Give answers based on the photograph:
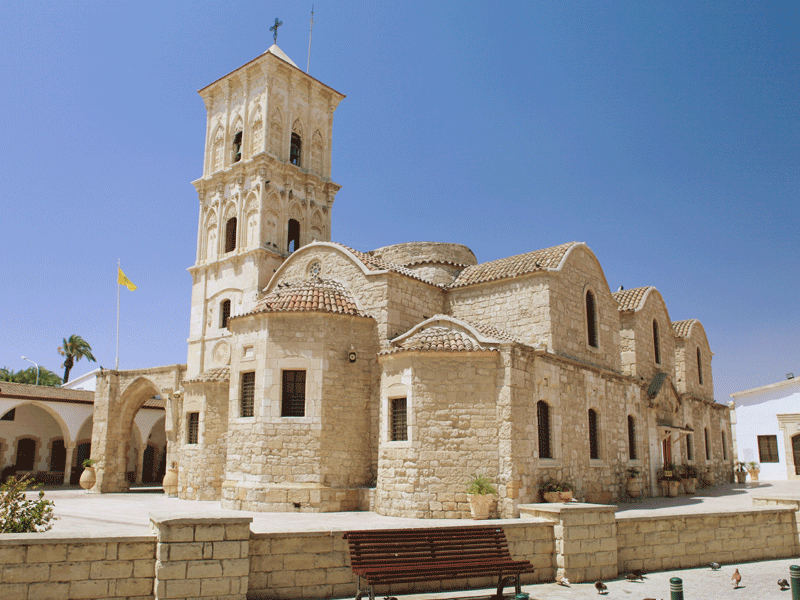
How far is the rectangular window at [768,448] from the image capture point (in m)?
27.9

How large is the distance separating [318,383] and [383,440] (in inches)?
75.7

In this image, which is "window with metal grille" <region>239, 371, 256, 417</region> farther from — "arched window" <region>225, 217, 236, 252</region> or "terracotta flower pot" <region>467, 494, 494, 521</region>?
"arched window" <region>225, 217, 236, 252</region>

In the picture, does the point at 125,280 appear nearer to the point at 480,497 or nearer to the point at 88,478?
the point at 88,478

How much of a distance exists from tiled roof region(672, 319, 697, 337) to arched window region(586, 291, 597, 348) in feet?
30.7

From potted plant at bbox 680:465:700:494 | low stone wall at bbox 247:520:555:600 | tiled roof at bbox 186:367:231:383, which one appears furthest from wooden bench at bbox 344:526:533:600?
potted plant at bbox 680:465:700:494

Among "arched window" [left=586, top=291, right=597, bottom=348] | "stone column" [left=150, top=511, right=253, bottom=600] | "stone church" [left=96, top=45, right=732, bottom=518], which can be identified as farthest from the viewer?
"arched window" [left=586, top=291, right=597, bottom=348]

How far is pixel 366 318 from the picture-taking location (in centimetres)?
1459

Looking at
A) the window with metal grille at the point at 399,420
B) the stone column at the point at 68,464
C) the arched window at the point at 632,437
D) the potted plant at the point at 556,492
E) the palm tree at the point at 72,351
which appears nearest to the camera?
the potted plant at the point at 556,492

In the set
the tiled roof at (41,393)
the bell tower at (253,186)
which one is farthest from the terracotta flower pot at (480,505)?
the tiled roof at (41,393)

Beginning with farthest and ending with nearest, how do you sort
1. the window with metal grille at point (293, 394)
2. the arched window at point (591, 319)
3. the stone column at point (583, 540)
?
1. the arched window at point (591, 319)
2. the window with metal grille at point (293, 394)
3. the stone column at point (583, 540)

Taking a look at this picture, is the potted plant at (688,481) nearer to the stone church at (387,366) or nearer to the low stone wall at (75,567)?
the stone church at (387,366)

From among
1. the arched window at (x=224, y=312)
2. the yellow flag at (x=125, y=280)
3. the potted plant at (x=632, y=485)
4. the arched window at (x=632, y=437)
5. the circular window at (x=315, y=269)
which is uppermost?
the yellow flag at (x=125, y=280)

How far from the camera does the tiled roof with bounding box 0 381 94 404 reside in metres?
23.7

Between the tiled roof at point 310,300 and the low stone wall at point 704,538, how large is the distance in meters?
7.80
